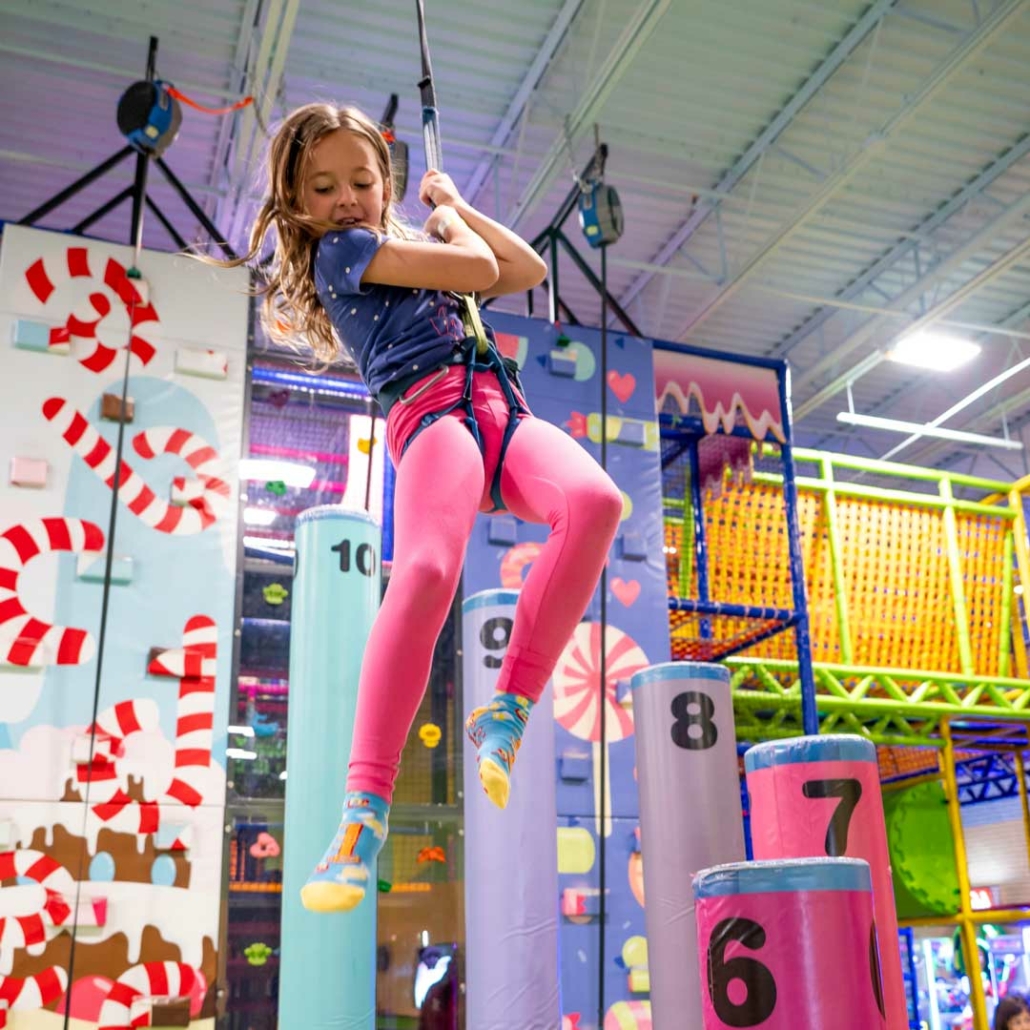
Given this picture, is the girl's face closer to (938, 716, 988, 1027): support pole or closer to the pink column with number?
the pink column with number

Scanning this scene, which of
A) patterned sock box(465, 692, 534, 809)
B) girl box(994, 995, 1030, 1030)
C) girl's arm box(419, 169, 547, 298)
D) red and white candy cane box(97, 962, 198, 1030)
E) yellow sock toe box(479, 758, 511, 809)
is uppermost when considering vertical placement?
girl's arm box(419, 169, 547, 298)

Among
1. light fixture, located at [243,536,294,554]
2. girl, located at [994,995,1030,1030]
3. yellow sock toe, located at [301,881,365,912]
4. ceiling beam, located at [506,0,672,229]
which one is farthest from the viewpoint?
ceiling beam, located at [506,0,672,229]

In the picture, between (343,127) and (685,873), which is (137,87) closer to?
(343,127)

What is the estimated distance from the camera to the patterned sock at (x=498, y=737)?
71.7 inches

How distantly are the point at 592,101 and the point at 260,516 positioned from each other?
3532mm

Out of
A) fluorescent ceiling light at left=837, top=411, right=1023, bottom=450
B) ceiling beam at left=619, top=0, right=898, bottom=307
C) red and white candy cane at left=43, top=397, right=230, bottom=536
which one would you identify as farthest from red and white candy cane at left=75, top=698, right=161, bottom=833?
fluorescent ceiling light at left=837, top=411, right=1023, bottom=450

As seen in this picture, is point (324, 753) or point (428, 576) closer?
point (428, 576)

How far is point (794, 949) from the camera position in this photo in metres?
2.16

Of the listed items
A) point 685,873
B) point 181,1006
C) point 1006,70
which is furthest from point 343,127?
point 1006,70

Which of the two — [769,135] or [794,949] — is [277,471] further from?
[769,135]

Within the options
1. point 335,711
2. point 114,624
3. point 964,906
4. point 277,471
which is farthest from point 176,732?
point 964,906

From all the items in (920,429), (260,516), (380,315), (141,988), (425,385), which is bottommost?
(141,988)

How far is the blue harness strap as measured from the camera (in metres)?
2.07

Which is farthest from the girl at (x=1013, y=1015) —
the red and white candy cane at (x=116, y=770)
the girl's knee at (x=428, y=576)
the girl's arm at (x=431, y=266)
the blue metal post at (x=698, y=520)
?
the girl's arm at (x=431, y=266)
